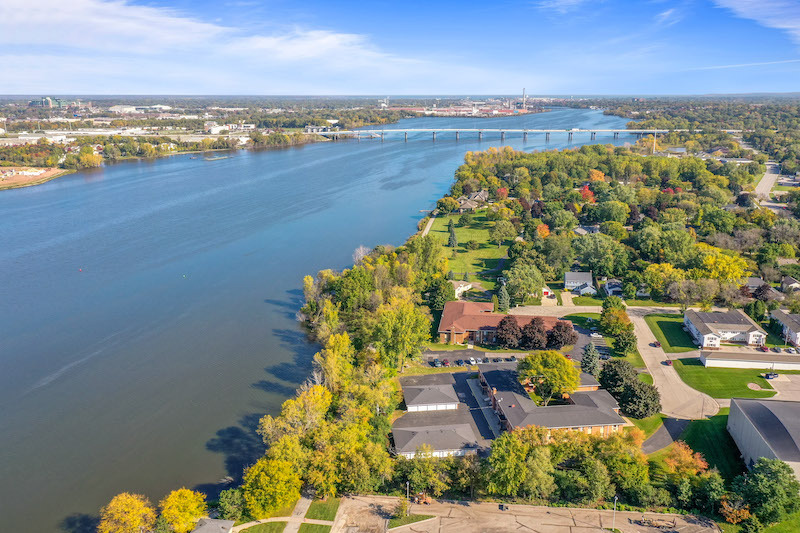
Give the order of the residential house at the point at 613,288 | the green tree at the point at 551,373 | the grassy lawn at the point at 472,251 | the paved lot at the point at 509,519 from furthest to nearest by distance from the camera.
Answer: the grassy lawn at the point at 472,251 → the residential house at the point at 613,288 → the green tree at the point at 551,373 → the paved lot at the point at 509,519

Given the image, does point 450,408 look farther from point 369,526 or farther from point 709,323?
point 709,323

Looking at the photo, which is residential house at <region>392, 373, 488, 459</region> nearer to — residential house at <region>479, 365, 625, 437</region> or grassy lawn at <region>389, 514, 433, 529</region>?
residential house at <region>479, 365, 625, 437</region>

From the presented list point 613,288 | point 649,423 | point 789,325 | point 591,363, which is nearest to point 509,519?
point 649,423

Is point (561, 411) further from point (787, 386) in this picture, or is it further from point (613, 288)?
point (613, 288)

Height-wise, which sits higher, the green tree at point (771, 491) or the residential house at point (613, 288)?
the residential house at point (613, 288)

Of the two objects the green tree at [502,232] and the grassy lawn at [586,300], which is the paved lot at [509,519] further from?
the green tree at [502,232]

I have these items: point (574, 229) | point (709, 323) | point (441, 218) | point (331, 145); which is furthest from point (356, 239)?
point (331, 145)

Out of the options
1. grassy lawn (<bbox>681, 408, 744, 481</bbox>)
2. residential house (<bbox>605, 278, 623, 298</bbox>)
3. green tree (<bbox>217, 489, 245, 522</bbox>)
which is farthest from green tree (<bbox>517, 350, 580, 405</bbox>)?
residential house (<bbox>605, 278, 623, 298</bbox>)

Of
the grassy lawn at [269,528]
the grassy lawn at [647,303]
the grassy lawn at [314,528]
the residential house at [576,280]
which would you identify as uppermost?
the residential house at [576,280]

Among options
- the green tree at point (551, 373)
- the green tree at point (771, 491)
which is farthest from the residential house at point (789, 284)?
the green tree at point (771, 491)
